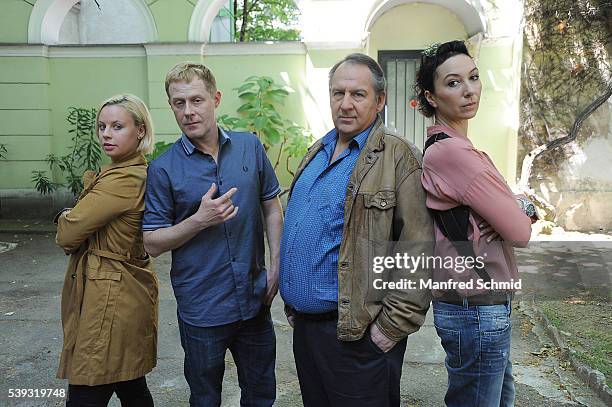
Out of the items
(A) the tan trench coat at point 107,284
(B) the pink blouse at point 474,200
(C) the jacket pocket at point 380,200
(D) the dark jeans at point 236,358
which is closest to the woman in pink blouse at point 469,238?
(B) the pink blouse at point 474,200

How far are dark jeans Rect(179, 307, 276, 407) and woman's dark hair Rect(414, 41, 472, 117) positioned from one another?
117 cm

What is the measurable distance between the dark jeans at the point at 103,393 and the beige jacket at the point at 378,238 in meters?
1.14

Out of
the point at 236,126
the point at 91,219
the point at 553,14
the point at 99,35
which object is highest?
the point at 99,35

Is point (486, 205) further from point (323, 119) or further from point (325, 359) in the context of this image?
point (323, 119)

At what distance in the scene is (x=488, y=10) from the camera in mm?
7875

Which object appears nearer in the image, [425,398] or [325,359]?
[325,359]

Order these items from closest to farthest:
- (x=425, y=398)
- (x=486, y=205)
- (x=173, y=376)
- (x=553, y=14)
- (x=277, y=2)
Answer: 1. (x=486, y=205)
2. (x=425, y=398)
3. (x=173, y=376)
4. (x=553, y=14)
5. (x=277, y=2)

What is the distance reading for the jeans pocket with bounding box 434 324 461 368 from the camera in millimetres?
1994

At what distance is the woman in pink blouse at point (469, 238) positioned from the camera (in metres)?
1.88

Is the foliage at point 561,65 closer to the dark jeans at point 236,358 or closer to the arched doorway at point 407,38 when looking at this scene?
the arched doorway at point 407,38

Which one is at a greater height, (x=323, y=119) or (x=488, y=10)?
(x=488, y=10)

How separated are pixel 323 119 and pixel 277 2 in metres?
7.82

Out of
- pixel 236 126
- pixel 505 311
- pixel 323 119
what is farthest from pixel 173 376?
pixel 323 119

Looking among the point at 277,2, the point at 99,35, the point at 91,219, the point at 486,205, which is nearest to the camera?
the point at 486,205
